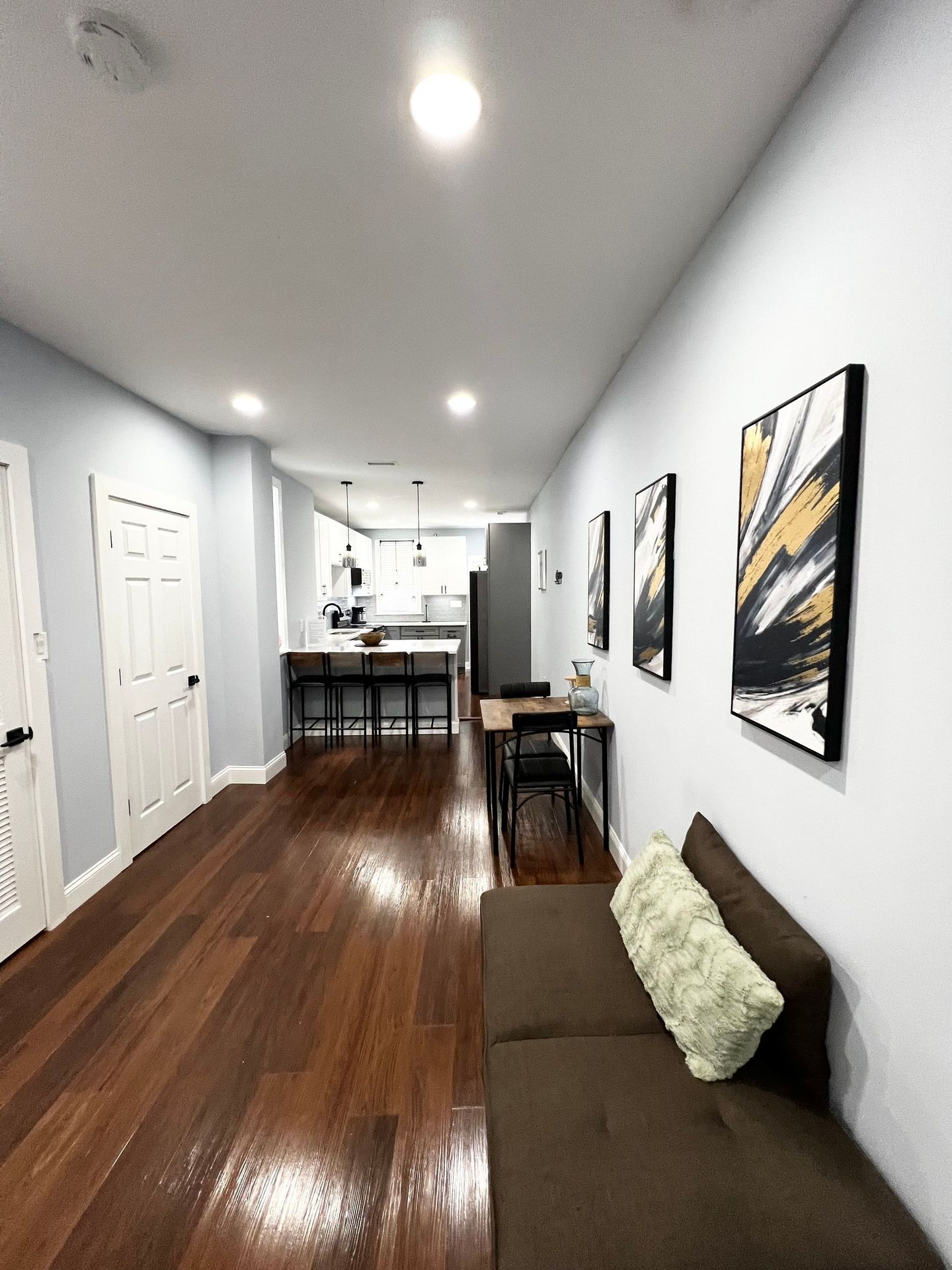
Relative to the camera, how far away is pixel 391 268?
191 centimetres

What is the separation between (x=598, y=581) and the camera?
3238mm

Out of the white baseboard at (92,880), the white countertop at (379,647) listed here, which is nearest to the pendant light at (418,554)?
the white countertop at (379,647)

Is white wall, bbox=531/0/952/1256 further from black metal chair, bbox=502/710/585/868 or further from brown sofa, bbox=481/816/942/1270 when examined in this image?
black metal chair, bbox=502/710/585/868

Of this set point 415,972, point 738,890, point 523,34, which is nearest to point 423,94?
point 523,34

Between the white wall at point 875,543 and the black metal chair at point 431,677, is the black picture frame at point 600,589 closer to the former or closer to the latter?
the white wall at point 875,543

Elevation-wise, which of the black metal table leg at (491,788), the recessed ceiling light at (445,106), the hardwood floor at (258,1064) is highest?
the recessed ceiling light at (445,106)

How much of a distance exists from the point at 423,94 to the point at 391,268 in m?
0.71

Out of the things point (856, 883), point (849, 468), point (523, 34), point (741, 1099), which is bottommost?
point (741, 1099)

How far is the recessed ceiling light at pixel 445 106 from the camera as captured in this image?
1.21 m

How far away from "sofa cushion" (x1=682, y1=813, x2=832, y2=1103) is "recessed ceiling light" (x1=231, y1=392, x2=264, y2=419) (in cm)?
353

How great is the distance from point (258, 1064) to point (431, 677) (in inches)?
152

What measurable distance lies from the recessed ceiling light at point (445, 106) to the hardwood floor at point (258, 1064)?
8.99 ft

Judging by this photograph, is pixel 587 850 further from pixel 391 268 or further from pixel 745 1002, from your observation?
pixel 391 268

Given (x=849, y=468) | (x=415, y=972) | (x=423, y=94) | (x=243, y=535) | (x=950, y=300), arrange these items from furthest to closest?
(x=243, y=535), (x=415, y=972), (x=423, y=94), (x=849, y=468), (x=950, y=300)
